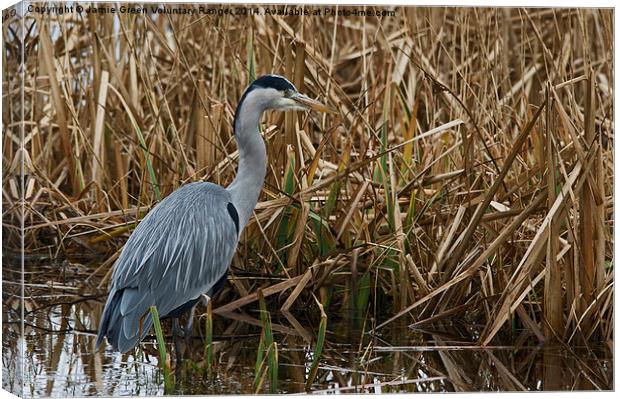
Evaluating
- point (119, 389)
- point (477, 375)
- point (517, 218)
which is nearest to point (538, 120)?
point (517, 218)

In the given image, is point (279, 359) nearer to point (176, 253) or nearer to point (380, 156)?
point (176, 253)

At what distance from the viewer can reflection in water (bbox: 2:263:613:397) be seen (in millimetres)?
3805

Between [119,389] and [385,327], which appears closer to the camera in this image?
[119,389]

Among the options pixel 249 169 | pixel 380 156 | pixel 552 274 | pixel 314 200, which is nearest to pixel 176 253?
pixel 249 169

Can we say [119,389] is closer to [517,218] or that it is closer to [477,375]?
[477,375]

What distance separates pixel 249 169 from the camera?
4.16 meters

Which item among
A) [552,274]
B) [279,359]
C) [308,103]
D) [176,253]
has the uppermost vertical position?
[308,103]

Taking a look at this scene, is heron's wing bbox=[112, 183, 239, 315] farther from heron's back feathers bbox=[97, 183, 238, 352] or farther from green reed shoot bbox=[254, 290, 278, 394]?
green reed shoot bbox=[254, 290, 278, 394]

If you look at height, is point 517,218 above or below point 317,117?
below

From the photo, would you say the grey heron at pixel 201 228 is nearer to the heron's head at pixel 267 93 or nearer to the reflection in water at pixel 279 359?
the heron's head at pixel 267 93

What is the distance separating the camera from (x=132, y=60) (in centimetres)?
426

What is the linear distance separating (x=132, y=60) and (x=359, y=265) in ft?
3.47

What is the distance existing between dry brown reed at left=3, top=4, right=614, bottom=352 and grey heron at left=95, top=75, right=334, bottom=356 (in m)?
0.07

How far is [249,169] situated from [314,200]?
9.9 inches
